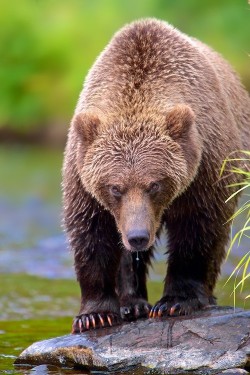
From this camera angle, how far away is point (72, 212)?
818cm

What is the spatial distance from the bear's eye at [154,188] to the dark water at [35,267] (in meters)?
1.32

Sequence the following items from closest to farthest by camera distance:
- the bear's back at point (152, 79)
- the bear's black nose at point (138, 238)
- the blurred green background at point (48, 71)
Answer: the bear's black nose at point (138, 238), the bear's back at point (152, 79), the blurred green background at point (48, 71)

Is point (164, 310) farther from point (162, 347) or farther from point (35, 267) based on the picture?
point (35, 267)

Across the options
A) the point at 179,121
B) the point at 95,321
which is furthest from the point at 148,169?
the point at 95,321

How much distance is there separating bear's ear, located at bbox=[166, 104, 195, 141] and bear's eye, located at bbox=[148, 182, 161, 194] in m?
0.38

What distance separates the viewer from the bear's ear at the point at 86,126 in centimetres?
773

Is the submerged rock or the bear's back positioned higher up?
the bear's back

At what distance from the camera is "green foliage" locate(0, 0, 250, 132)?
25500mm

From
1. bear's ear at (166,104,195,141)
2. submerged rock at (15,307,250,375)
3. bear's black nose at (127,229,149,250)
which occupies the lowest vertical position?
submerged rock at (15,307,250,375)

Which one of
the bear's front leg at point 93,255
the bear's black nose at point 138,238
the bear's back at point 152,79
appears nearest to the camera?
the bear's black nose at point 138,238

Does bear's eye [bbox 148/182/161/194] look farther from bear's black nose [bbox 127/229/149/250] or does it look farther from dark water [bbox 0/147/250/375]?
dark water [bbox 0/147/250/375]

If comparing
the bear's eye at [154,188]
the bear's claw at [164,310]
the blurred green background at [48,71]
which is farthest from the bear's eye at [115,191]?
the blurred green background at [48,71]

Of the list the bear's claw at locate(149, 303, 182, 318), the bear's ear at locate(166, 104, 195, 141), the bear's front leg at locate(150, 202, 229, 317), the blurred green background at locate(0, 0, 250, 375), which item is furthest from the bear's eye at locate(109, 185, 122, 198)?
the blurred green background at locate(0, 0, 250, 375)

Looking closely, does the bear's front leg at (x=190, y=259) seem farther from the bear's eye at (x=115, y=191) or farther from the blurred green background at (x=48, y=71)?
the blurred green background at (x=48, y=71)
